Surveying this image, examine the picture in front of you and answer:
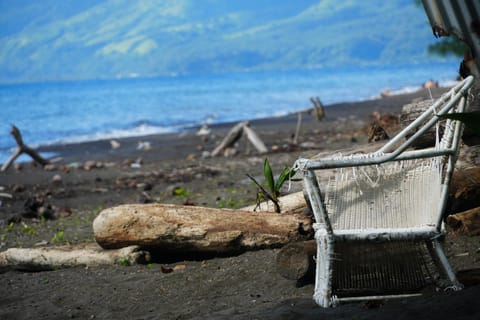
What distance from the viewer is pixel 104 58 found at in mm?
142125

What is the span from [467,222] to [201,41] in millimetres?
141902

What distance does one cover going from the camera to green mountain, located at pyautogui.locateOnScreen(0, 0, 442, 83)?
13462cm

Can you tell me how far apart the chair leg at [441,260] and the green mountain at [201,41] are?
5028 inches

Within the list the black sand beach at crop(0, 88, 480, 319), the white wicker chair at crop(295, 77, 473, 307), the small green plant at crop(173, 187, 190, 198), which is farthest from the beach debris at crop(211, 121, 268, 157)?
the white wicker chair at crop(295, 77, 473, 307)

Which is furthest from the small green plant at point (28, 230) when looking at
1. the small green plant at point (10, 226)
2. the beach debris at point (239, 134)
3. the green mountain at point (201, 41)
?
the green mountain at point (201, 41)

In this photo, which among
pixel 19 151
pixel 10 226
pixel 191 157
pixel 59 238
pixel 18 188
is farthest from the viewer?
pixel 19 151

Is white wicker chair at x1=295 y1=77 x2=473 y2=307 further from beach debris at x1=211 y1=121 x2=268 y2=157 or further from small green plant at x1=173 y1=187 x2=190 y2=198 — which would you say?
beach debris at x1=211 y1=121 x2=268 y2=157

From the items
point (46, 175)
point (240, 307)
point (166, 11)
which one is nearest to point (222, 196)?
point (240, 307)

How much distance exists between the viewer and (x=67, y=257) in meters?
5.74

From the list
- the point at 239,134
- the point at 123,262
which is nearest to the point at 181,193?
the point at 123,262

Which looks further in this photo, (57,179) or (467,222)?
(57,179)

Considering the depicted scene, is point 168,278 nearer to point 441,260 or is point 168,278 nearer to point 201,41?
point 441,260

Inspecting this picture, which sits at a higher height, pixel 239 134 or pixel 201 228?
pixel 201 228

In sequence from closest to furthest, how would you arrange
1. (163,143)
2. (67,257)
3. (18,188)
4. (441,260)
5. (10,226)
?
(441,260)
(67,257)
(10,226)
(18,188)
(163,143)
